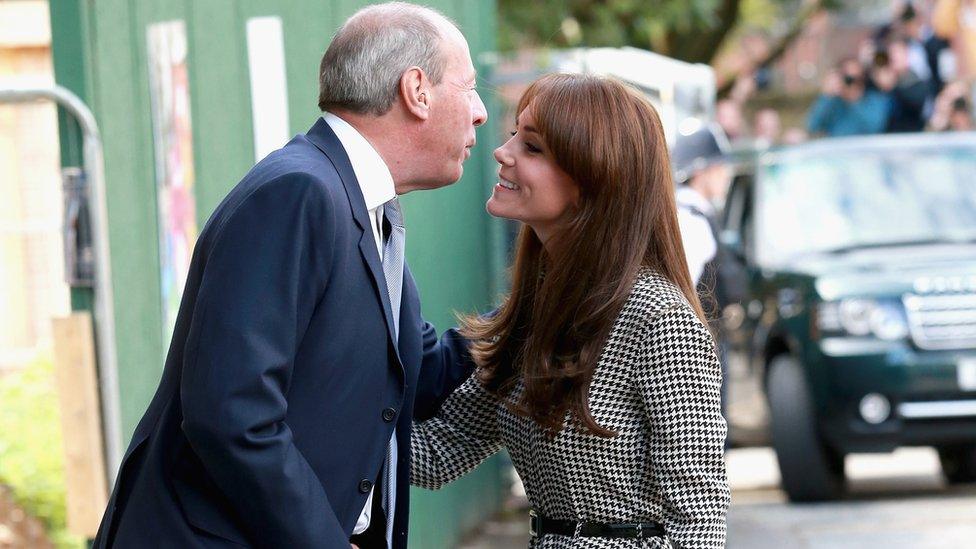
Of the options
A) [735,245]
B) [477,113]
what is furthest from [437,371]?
[735,245]

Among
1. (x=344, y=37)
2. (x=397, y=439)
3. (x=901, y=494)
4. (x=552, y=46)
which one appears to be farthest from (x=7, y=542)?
(x=552, y=46)

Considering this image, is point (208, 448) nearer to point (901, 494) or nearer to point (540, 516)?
point (540, 516)

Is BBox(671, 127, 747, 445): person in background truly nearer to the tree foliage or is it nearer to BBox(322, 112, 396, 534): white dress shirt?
BBox(322, 112, 396, 534): white dress shirt

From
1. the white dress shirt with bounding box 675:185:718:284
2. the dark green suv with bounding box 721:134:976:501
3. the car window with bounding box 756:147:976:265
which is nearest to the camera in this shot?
the white dress shirt with bounding box 675:185:718:284

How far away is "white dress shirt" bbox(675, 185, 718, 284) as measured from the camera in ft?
20.3

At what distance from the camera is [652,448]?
9.64 feet

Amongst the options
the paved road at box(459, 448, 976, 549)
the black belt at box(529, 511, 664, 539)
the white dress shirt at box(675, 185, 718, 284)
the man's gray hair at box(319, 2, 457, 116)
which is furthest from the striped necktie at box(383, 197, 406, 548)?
the paved road at box(459, 448, 976, 549)

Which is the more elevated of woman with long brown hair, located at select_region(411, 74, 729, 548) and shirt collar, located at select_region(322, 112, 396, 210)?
shirt collar, located at select_region(322, 112, 396, 210)

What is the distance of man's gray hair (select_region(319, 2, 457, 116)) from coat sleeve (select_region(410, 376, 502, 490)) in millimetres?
784

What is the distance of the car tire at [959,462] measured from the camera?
374 inches

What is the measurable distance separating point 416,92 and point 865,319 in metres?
6.08

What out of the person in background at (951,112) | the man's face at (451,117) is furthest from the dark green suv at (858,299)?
the man's face at (451,117)

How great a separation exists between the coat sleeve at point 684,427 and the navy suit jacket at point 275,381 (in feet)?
1.66

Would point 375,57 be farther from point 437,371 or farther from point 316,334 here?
point 437,371
